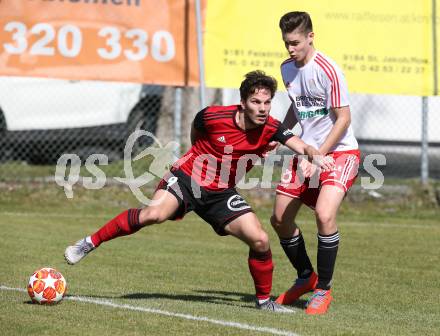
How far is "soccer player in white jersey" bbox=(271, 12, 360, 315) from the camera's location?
7523mm

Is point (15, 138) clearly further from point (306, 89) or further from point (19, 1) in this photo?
point (306, 89)

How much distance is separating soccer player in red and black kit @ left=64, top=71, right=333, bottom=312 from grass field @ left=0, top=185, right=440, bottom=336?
41cm

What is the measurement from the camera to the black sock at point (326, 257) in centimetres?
757

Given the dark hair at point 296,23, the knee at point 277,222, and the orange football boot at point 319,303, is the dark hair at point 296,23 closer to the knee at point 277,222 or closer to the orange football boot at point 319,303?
the knee at point 277,222

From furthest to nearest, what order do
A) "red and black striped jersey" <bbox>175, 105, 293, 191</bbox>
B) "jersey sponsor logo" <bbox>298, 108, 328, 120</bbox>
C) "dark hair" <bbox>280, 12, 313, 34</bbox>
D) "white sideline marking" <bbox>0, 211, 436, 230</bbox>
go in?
"white sideline marking" <bbox>0, 211, 436, 230</bbox>
"jersey sponsor logo" <bbox>298, 108, 328, 120</bbox>
"dark hair" <bbox>280, 12, 313, 34</bbox>
"red and black striped jersey" <bbox>175, 105, 293, 191</bbox>

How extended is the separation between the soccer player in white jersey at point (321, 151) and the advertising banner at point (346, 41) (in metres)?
5.18

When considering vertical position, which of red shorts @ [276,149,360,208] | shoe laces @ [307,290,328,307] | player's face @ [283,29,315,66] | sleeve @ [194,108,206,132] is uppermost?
player's face @ [283,29,315,66]

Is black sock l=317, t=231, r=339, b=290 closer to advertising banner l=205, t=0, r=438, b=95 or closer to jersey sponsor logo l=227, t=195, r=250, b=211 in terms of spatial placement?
jersey sponsor logo l=227, t=195, r=250, b=211

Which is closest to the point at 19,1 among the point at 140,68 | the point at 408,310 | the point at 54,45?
the point at 54,45

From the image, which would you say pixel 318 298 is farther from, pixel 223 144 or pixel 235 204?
pixel 223 144

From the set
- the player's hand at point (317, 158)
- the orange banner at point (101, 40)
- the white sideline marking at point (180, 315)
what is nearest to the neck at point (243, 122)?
the player's hand at point (317, 158)

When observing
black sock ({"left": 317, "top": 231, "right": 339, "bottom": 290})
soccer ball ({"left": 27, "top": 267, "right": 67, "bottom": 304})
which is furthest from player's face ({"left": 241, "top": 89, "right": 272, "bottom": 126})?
soccer ball ({"left": 27, "top": 267, "right": 67, "bottom": 304})

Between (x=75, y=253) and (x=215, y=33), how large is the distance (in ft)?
21.2

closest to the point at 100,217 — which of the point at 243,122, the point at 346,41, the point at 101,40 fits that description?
the point at 101,40
